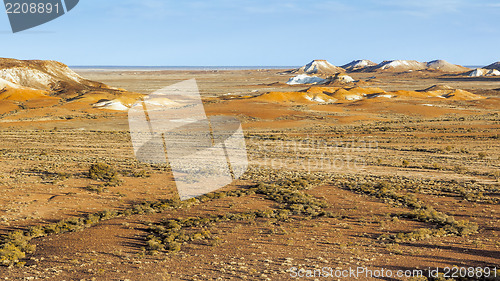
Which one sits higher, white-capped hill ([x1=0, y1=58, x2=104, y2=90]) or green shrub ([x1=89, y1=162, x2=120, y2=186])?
white-capped hill ([x1=0, y1=58, x2=104, y2=90])

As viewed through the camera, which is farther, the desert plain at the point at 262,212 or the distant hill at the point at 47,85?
the distant hill at the point at 47,85

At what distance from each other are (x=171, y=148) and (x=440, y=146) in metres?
22.1

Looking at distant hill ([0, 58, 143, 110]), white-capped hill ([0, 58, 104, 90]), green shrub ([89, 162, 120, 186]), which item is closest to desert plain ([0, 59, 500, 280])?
green shrub ([89, 162, 120, 186])

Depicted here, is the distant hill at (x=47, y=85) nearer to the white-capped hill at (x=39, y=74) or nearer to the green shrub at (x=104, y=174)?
the white-capped hill at (x=39, y=74)

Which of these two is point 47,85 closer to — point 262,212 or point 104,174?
point 104,174

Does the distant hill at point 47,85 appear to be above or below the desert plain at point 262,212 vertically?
above

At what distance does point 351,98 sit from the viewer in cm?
9138

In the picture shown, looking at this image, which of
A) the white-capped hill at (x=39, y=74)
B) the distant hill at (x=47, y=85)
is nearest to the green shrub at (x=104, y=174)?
the distant hill at (x=47, y=85)

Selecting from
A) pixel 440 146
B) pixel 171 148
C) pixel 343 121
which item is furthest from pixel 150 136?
pixel 440 146

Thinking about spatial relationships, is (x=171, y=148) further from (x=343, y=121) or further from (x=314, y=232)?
(x=343, y=121)

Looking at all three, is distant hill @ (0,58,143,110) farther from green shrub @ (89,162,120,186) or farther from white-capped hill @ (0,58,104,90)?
green shrub @ (89,162,120,186)

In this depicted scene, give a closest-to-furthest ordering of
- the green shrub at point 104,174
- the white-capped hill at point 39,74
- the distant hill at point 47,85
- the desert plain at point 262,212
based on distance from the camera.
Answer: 1. the desert plain at point 262,212
2. the green shrub at point 104,174
3. the distant hill at point 47,85
4. the white-capped hill at point 39,74

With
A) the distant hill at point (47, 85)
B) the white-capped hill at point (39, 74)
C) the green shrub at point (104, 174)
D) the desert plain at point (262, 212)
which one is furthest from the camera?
the white-capped hill at point (39, 74)

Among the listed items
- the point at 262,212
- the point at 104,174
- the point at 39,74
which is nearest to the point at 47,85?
the point at 39,74
